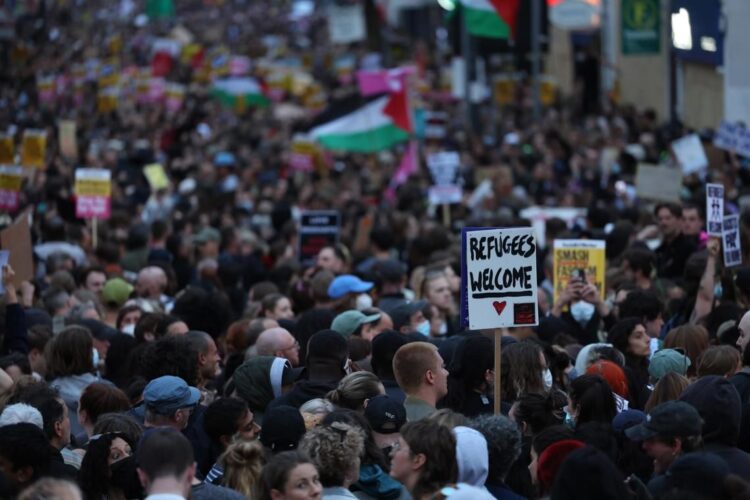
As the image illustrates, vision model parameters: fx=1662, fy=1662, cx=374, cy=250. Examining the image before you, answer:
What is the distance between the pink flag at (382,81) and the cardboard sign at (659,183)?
8.26 metres

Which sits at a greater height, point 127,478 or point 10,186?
point 10,186

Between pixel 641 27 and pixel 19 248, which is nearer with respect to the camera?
pixel 19 248

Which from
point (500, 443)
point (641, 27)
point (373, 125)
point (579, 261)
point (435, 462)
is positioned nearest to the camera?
point (435, 462)

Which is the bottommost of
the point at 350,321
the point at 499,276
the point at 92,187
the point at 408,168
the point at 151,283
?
the point at 408,168

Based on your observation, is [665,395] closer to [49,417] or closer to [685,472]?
[685,472]

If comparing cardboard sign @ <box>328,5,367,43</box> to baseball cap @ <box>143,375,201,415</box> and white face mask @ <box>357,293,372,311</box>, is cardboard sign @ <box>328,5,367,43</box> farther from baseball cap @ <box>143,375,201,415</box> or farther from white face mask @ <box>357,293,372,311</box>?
baseball cap @ <box>143,375,201,415</box>

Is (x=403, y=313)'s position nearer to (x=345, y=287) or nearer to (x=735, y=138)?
(x=345, y=287)

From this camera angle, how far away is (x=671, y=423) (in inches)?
273

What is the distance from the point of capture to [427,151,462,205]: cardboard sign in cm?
2120

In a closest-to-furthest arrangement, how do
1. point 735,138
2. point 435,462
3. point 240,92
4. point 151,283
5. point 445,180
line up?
point 435,462, point 151,283, point 735,138, point 445,180, point 240,92

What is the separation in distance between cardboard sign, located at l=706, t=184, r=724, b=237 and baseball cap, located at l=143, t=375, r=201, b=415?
15.6ft

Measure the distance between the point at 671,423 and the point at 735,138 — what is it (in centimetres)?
1175

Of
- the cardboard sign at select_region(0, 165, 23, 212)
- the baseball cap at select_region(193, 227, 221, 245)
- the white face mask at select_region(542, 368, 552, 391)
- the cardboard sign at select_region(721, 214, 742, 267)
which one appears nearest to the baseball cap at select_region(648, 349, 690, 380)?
the white face mask at select_region(542, 368, 552, 391)

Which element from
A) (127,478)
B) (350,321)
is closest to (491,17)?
(350,321)
